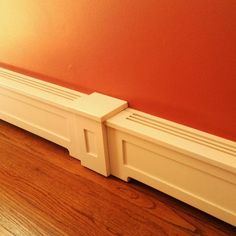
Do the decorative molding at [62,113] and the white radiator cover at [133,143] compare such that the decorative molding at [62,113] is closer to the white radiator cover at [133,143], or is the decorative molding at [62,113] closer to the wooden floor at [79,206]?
the white radiator cover at [133,143]

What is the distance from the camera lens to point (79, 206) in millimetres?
1593

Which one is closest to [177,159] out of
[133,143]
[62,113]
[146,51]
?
[133,143]

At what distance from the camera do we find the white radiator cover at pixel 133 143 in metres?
1.34

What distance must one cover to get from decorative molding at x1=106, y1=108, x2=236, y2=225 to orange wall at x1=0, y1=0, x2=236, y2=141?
0.25 ft

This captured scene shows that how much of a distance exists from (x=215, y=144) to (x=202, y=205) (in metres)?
0.28

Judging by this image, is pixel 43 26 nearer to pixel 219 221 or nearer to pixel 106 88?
pixel 106 88

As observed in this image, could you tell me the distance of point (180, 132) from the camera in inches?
56.7

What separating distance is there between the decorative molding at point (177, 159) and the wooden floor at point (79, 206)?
2.8 inches

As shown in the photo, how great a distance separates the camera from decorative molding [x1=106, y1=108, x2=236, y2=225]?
1309 mm

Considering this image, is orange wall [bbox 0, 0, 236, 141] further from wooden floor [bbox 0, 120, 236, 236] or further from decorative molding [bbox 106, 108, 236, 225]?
→ wooden floor [bbox 0, 120, 236, 236]

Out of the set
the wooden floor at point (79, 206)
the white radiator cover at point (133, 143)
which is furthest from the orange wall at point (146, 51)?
the wooden floor at point (79, 206)

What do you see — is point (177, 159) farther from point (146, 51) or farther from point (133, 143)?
point (146, 51)

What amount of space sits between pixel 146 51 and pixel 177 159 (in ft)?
1.57

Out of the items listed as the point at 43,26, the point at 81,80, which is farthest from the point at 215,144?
the point at 43,26
